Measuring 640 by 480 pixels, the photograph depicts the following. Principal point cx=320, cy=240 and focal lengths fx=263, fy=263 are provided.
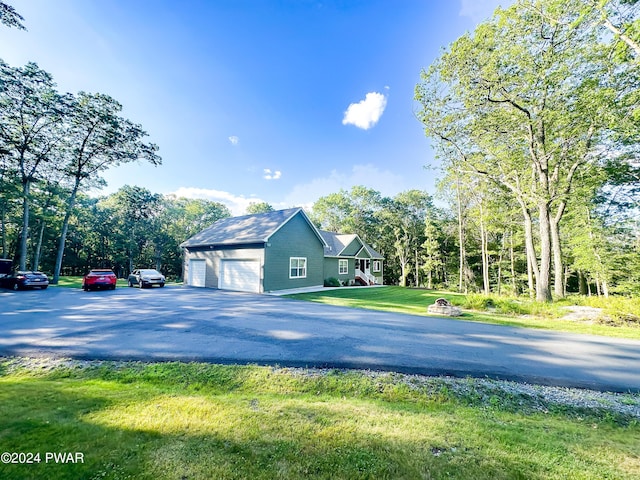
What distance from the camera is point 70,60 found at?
11.5 meters

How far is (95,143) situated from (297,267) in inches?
762

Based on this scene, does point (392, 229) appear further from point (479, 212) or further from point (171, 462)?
point (171, 462)

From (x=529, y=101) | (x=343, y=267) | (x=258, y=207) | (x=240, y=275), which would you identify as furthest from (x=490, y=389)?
(x=258, y=207)

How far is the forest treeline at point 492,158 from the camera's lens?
439 inches

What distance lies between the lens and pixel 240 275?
18156 mm

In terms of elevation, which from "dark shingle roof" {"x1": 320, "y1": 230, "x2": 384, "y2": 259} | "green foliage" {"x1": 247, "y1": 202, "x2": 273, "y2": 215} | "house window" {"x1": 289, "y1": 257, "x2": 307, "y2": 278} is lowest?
"house window" {"x1": 289, "y1": 257, "x2": 307, "y2": 278}

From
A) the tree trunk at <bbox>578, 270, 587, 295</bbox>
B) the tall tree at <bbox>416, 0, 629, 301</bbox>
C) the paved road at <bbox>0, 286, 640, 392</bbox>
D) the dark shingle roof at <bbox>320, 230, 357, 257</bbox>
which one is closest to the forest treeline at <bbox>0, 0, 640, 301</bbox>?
the tall tree at <bbox>416, 0, 629, 301</bbox>

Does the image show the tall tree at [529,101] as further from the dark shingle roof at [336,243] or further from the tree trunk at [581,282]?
the tree trunk at [581,282]

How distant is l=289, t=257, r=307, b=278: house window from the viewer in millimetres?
19389

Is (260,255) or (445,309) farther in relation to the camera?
(260,255)

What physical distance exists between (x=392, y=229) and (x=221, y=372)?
3268 centimetres

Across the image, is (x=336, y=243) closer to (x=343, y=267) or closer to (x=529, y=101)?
(x=343, y=267)

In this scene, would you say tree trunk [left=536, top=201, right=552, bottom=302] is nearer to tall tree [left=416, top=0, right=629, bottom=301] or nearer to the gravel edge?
tall tree [left=416, top=0, right=629, bottom=301]

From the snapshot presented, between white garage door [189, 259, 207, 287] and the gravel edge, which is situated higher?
white garage door [189, 259, 207, 287]
